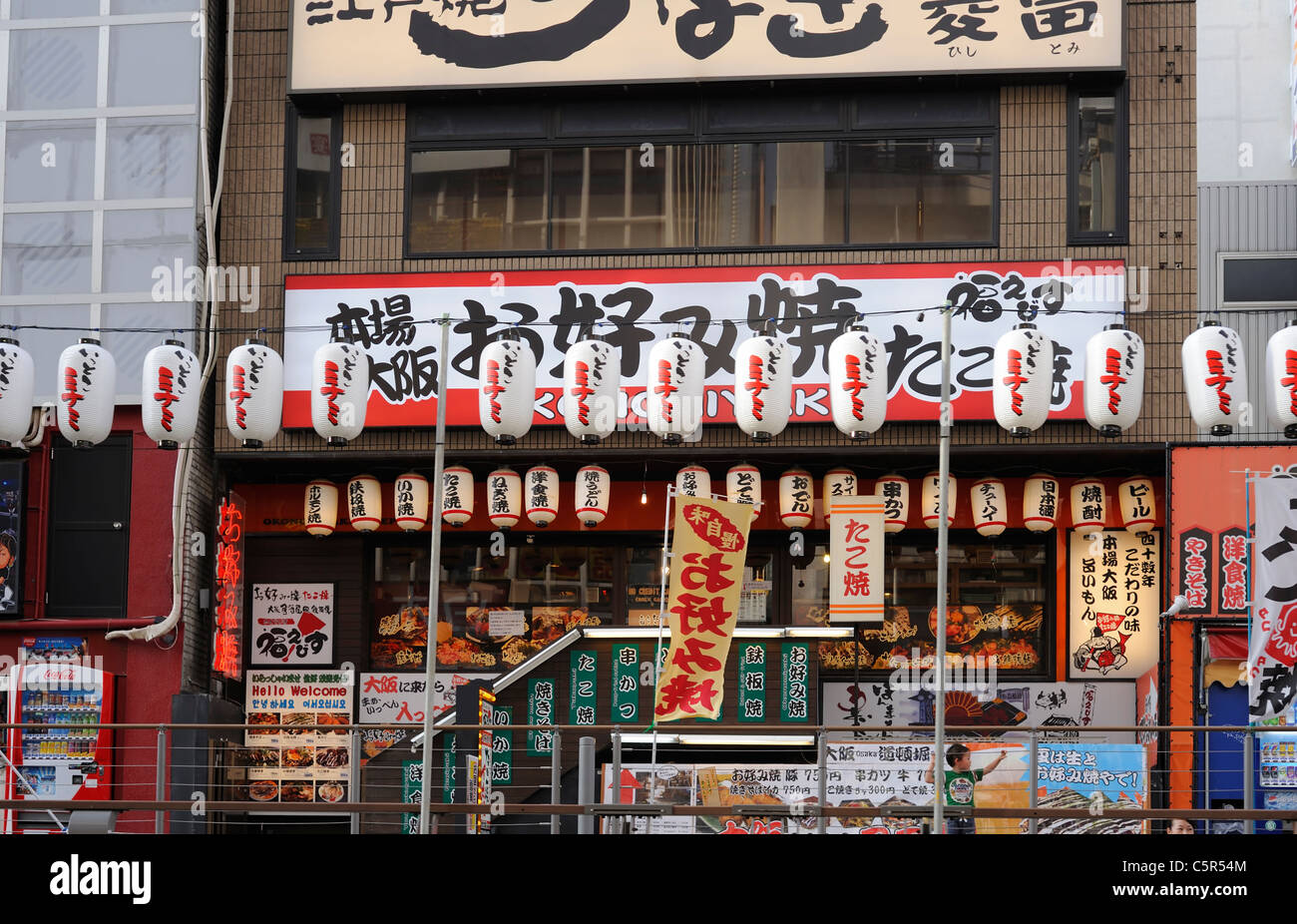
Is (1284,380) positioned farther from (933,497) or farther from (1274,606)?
(933,497)

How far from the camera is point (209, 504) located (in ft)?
69.5

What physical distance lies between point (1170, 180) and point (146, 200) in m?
12.7

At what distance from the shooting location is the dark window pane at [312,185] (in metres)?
21.4

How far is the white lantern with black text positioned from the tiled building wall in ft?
5.67

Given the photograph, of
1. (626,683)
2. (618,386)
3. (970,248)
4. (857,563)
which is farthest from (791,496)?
(970,248)

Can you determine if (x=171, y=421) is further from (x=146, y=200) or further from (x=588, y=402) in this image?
(x=588, y=402)

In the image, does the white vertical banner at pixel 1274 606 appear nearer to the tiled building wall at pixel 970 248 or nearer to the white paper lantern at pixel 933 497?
the tiled building wall at pixel 970 248

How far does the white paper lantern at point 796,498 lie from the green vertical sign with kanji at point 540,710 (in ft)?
12.7

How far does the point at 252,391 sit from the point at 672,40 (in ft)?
22.2

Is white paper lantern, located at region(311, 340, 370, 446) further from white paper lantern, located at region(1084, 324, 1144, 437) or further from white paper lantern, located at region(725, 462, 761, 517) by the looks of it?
white paper lantern, located at region(1084, 324, 1144, 437)

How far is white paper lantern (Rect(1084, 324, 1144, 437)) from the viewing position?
18.3 metres

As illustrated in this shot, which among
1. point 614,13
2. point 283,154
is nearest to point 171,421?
point 283,154

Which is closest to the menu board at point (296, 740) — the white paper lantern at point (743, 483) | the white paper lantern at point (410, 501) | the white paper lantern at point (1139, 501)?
the white paper lantern at point (410, 501)

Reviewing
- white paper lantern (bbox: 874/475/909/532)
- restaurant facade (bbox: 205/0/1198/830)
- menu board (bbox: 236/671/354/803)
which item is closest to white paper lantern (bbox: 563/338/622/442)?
restaurant facade (bbox: 205/0/1198/830)
